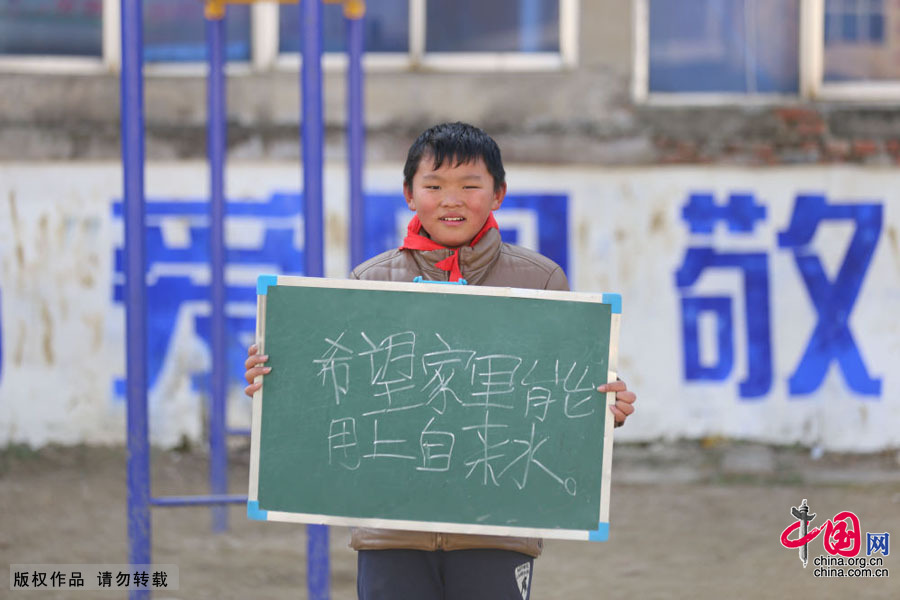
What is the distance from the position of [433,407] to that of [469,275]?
0.29 metres

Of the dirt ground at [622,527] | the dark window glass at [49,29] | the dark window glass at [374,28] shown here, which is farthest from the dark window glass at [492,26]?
the dirt ground at [622,527]

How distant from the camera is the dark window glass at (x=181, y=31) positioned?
6473mm

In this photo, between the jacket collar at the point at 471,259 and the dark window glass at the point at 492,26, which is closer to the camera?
the jacket collar at the point at 471,259

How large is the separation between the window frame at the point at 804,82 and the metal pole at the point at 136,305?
11.4 ft

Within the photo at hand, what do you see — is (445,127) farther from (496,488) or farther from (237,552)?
(237,552)

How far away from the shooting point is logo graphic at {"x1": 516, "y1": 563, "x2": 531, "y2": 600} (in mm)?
2176

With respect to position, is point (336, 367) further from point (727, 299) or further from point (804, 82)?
point (804, 82)

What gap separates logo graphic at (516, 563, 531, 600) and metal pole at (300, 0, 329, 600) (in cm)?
150

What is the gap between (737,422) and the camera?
620 cm

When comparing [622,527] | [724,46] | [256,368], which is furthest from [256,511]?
[724,46]

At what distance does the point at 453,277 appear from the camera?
2.24m

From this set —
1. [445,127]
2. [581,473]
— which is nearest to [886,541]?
[581,473]

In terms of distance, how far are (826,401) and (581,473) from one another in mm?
4411

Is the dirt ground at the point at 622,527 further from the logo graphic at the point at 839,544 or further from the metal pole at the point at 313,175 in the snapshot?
the metal pole at the point at 313,175
